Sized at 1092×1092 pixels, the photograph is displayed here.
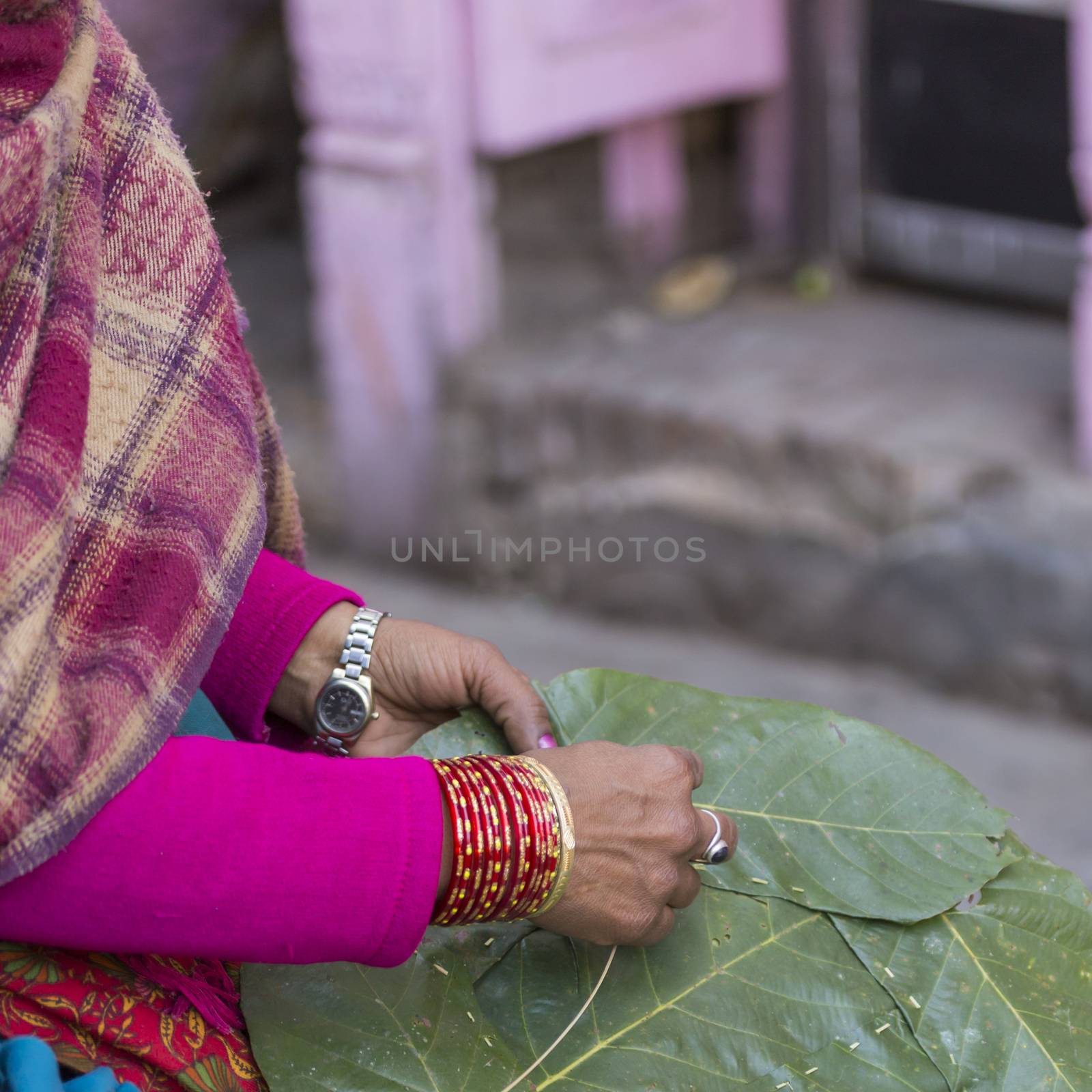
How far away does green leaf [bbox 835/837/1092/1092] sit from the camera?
109 cm

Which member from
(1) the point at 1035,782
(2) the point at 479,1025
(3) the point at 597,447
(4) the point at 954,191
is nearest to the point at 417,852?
(2) the point at 479,1025

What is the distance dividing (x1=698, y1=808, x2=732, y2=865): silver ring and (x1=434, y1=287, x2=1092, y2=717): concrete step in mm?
1851

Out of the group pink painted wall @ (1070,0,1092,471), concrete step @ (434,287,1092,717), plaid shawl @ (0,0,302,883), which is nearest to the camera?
plaid shawl @ (0,0,302,883)

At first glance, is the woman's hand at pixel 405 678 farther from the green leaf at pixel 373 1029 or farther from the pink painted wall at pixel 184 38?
the pink painted wall at pixel 184 38

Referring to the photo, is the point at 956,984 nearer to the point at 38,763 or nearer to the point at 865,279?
the point at 38,763

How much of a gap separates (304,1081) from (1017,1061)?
535mm

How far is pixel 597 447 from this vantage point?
11.1 feet

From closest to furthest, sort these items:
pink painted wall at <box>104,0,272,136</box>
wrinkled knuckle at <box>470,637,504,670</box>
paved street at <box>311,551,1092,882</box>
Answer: wrinkled knuckle at <box>470,637,504,670</box> → paved street at <box>311,551,1092,882</box> → pink painted wall at <box>104,0,272,136</box>

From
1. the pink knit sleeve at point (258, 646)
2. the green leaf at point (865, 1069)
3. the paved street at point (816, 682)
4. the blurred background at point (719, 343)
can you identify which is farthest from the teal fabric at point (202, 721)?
the blurred background at point (719, 343)

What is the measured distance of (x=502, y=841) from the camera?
100 centimetres

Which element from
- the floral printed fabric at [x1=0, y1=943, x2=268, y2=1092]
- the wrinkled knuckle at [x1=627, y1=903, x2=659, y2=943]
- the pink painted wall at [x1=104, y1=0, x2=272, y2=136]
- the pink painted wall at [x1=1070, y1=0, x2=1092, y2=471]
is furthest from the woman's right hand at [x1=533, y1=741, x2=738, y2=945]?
the pink painted wall at [x1=104, y1=0, x2=272, y2=136]

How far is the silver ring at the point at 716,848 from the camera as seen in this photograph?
1120mm

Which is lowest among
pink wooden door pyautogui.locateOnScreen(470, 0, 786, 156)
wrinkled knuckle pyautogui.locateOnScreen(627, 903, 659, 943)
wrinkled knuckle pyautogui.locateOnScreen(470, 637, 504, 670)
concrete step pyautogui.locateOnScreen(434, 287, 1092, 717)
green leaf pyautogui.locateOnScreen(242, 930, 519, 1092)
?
concrete step pyautogui.locateOnScreen(434, 287, 1092, 717)

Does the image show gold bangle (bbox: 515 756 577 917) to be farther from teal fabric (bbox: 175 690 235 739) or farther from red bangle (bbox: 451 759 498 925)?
teal fabric (bbox: 175 690 235 739)
